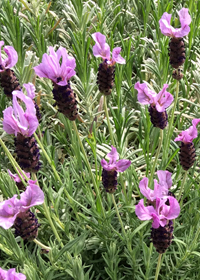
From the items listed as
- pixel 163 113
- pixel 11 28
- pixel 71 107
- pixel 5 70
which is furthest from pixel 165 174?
pixel 11 28

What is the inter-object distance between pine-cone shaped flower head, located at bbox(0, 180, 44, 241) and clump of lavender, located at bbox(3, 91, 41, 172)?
0.24 ft

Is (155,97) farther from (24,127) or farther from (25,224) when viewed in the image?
(25,224)

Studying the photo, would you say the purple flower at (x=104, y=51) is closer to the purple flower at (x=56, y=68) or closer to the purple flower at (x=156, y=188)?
the purple flower at (x=56, y=68)

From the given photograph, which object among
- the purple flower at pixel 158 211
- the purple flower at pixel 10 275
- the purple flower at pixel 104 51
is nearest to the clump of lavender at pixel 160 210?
the purple flower at pixel 158 211

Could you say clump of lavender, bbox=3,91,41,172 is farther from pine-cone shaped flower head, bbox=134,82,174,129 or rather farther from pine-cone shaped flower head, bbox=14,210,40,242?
pine-cone shaped flower head, bbox=134,82,174,129

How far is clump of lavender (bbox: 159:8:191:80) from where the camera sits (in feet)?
3.84

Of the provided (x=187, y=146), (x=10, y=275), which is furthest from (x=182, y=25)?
(x=10, y=275)

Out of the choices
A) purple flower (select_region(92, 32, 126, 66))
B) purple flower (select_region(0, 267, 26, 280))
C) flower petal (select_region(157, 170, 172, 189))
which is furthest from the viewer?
purple flower (select_region(92, 32, 126, 66))

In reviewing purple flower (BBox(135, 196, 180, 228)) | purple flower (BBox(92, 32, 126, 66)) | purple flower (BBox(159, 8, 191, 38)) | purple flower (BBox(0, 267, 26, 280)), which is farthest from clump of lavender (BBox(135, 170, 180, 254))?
purple flower (BBox(159, 8, 191, 38))

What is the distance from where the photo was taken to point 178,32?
1.19m

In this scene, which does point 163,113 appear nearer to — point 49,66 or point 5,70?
point 49,66

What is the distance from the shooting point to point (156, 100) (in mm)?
1043

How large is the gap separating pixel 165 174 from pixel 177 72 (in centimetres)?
51

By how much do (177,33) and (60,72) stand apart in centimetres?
50
